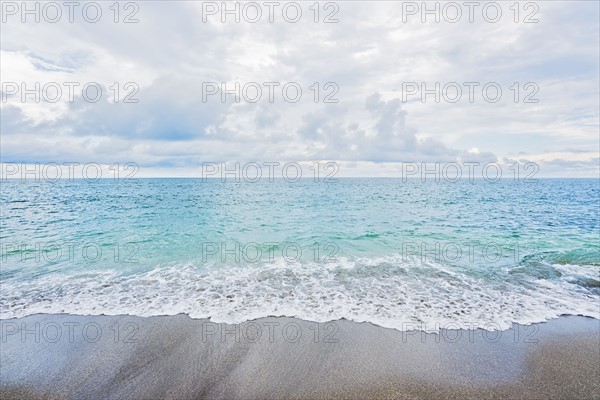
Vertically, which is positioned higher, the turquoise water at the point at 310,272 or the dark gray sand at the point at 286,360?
the turquoise water at the point at 310,272

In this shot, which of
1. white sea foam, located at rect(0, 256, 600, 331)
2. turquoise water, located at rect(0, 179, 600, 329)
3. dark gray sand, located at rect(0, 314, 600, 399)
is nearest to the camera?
dark gray sand, located at rect(0, 314, 600, 399)

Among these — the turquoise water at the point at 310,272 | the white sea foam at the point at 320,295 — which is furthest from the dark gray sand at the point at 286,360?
the turquoise water at the point at 310,272

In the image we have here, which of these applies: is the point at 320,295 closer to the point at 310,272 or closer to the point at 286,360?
the point at 310,272

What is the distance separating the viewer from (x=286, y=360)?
6.34 meters

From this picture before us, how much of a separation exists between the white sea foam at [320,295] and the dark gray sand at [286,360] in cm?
57

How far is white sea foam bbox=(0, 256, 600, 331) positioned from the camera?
8.40m

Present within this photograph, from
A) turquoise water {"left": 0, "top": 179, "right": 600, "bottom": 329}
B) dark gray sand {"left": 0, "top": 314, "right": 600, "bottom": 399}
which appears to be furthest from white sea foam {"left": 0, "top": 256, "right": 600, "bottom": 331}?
dark gray sand {"left": 0, "top": 314, "right": 600, "bottom": 399}

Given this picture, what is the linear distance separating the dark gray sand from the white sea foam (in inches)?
22.6

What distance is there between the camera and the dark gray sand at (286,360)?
17.9 feet

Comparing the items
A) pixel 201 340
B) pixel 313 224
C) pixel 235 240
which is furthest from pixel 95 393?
pixel 313 224

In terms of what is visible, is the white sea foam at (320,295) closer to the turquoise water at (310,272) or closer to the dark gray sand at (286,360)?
the turquoise water at (310,272)

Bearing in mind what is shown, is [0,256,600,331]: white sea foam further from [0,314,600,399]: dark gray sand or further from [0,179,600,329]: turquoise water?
[0,314,600,399]: dark gray sand

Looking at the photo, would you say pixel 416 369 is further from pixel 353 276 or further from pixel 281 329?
pixel 353 276

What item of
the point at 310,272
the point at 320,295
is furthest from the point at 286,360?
the point at 310,272
